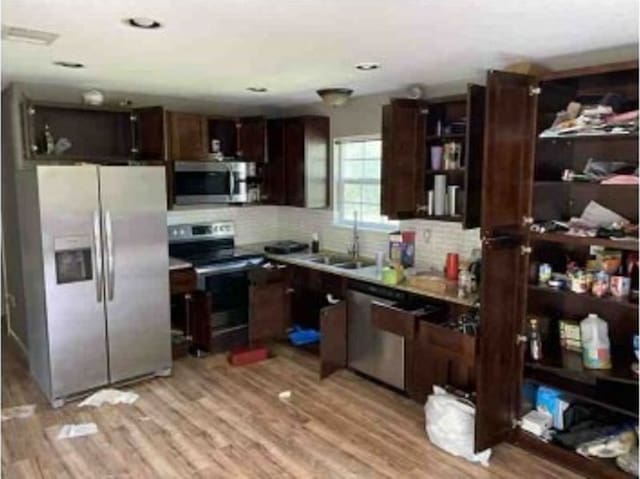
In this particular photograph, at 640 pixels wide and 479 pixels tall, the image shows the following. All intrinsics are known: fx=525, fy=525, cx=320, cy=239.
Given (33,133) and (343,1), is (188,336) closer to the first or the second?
(33,133)

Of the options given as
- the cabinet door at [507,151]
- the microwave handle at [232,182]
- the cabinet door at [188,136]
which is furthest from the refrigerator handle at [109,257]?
the cabinet door at [507,151]

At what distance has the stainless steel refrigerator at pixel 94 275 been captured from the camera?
11.6 ft

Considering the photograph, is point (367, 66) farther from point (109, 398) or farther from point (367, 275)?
point (109, 398)

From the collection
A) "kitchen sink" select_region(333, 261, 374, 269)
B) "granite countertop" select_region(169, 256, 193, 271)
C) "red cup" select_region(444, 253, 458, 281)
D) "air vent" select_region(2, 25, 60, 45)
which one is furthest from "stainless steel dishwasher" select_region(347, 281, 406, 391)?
"air vent" select_region(2, 25, 60, 45)

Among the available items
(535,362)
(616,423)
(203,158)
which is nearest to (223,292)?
(203,158)

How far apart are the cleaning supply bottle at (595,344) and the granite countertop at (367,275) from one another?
0.64m

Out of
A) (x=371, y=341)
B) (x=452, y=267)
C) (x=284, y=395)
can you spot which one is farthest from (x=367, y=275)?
(x=284, y=395)

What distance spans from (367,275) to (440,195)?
2.63 feet

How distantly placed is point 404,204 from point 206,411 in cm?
203

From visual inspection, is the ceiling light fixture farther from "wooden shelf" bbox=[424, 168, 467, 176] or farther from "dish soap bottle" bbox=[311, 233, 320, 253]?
"dish soap bottle" bbox=[311, 233, 320, 253]

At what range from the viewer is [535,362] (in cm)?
300

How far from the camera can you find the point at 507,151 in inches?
110

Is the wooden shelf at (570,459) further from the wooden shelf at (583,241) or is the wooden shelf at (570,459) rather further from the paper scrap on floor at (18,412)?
the paper scrap on floor at (18,412)

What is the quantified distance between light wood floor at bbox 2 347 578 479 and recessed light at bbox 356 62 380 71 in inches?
89.0
